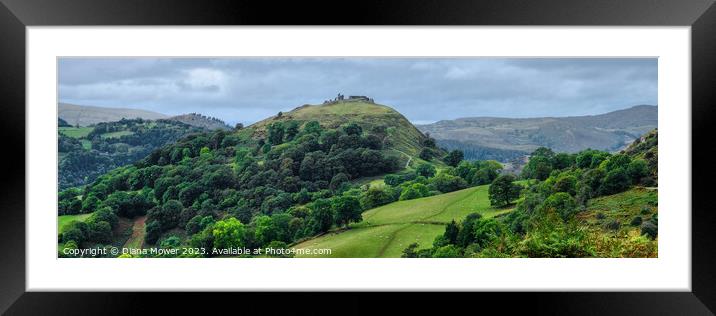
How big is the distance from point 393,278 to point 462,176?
4.38 m

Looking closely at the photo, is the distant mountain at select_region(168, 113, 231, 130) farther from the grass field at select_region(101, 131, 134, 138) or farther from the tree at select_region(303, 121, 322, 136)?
the tree at select_region(303, 121, 322, 136)

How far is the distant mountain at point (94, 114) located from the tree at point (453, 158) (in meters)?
3.89

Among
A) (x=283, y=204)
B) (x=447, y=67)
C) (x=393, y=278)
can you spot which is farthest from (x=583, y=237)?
(x=283, y=204)

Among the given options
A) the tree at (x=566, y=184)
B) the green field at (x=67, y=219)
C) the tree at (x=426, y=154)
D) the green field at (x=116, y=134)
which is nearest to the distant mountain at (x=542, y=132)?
the tree at (x=426, y=154)

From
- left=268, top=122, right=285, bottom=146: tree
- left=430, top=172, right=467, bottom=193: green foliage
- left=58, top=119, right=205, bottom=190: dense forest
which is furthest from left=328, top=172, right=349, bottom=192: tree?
left=58, top=119, right=205, bottom=190: dense forest

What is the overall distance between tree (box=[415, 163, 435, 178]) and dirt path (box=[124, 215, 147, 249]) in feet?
12.3

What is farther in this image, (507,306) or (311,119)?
(311,119)

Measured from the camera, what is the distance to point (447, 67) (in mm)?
7863

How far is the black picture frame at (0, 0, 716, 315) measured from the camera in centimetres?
373

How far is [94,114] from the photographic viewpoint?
25.5 feet

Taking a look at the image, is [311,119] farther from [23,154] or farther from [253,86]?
[23,154]

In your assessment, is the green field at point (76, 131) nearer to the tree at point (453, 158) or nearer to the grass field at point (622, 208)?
the tree at point (453, 158)

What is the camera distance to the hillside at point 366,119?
27.4 feet
